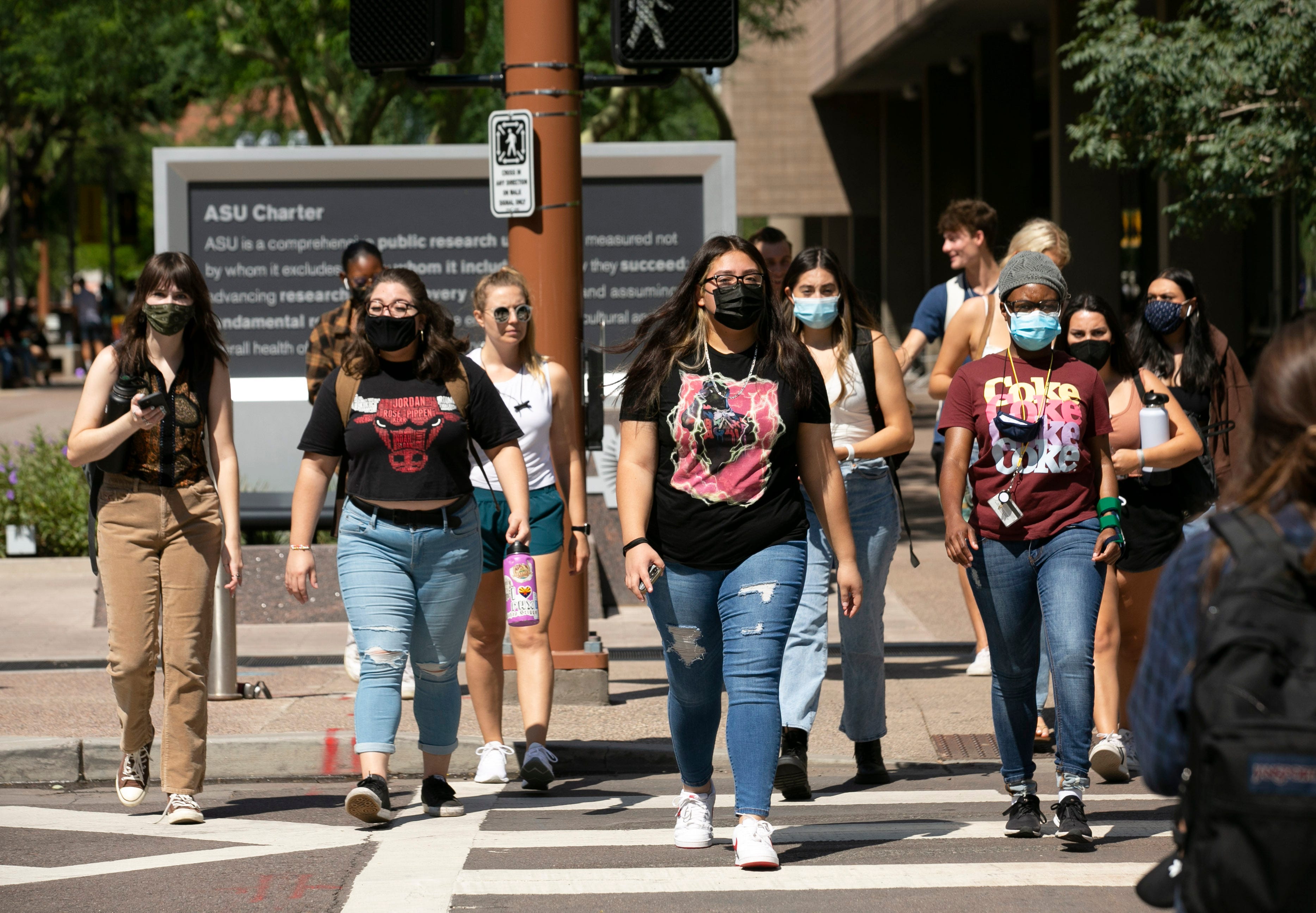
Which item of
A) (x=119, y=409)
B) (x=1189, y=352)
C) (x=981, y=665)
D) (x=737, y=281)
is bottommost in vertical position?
(x=981, y=665)

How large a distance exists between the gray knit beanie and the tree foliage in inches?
249

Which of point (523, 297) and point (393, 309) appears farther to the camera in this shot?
point (523, 297)

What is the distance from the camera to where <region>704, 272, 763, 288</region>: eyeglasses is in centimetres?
531

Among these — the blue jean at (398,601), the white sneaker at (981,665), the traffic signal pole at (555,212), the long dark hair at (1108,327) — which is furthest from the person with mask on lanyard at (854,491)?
the white sneaker at (981,665)

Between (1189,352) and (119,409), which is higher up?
(1189,352)

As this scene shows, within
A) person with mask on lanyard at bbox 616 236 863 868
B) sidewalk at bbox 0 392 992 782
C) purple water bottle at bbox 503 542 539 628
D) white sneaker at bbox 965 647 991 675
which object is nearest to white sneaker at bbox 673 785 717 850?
person with mask on lanyard at bbox 616 236 863 868

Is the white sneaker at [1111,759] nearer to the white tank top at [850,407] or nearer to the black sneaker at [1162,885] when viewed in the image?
the white tank top at [850,407]

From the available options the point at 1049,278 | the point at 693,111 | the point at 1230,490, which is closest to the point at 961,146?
the point at 693,111

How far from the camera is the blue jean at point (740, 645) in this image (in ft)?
17.0

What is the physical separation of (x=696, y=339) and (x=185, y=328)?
1868 millimetres

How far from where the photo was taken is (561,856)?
5.42m

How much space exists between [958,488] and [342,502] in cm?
315

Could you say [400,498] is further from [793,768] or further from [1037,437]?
[1037,437]

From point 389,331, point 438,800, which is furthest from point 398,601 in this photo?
point 389,331
